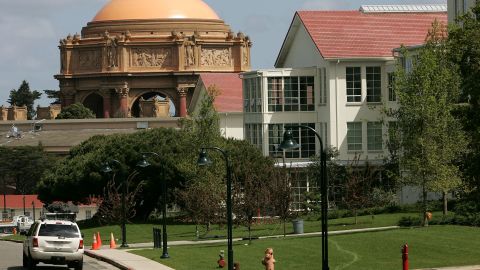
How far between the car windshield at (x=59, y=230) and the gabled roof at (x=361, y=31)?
38.1 meters

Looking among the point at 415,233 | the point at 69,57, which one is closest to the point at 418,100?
the point at 415,233

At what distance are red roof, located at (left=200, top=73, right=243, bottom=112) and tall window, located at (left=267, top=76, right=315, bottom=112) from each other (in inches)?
547

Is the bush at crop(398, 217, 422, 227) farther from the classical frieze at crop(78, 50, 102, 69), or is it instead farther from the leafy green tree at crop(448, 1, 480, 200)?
the classical frieze at crop(78, 50, 102, 69)

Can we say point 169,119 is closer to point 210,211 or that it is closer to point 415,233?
point 210,211

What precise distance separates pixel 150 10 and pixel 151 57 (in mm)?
6375

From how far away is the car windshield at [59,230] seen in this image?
4856 cm

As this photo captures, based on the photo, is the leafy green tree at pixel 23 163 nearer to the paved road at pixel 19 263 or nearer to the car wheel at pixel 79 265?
the paved road at pixel 19 263

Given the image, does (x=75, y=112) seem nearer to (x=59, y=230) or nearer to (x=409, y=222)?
(x=409, y=222)

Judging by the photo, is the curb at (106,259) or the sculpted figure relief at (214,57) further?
the sculpted figure relief at (214,57)

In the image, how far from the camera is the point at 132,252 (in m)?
59.2

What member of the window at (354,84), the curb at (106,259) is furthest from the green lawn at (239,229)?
the window at (354,84)

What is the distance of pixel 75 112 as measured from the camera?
182m

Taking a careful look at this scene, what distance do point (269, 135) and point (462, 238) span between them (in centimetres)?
3851

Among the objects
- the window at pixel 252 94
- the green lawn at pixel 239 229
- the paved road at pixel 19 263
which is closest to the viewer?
the paved road at pixel 19 263
